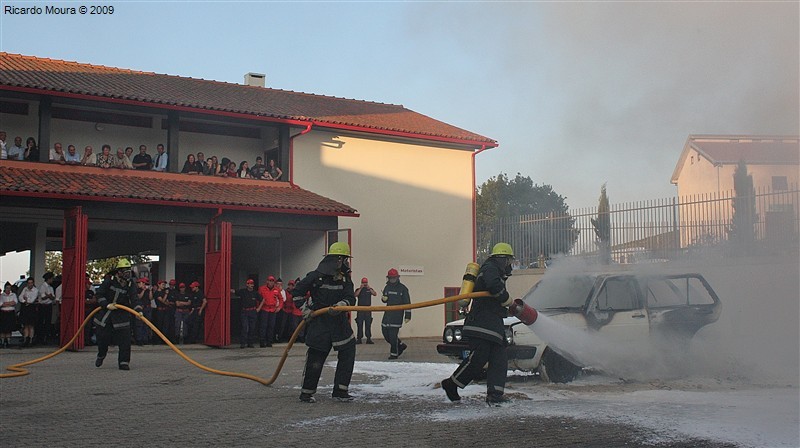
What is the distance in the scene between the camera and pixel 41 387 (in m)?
10.9

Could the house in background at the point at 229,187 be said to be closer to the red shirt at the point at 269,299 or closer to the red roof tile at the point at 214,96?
the red roof tile at the point at 214,96

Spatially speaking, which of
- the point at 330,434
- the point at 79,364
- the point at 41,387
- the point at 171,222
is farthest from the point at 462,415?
the point at 171,222

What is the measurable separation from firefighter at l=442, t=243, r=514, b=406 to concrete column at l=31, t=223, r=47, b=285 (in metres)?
14.7

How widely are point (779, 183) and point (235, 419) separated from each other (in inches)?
284

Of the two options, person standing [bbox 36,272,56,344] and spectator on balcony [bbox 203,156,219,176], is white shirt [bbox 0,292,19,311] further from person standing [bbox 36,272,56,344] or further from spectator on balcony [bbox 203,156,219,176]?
spectator on balcony [bbox 203,156,219,176]

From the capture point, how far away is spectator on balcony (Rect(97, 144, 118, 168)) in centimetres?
2005

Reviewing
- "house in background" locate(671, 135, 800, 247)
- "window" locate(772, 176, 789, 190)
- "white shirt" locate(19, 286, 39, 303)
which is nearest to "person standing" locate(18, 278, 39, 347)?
"white shirt" locate(19, 286, 39, 303)

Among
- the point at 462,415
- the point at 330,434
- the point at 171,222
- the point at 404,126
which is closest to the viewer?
the point at 330,434

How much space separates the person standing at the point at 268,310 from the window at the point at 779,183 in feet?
41.4

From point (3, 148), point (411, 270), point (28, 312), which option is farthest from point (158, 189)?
point (411, 270)

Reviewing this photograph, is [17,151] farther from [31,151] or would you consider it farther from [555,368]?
[555,368]

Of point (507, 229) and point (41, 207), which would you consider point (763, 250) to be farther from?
point (41, 207)

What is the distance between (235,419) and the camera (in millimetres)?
8039

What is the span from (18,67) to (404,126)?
1125 cm
